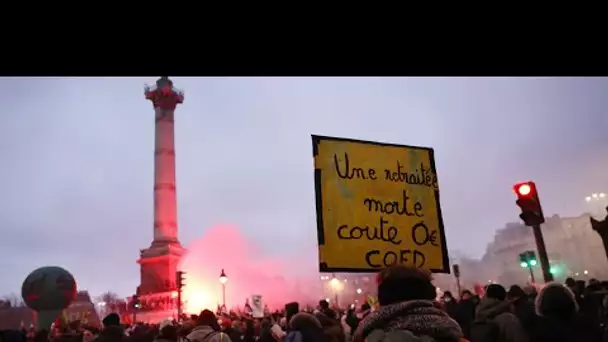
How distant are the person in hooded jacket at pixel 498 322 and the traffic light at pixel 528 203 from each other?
1.00 meters

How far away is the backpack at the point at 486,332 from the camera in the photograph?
4867 mm

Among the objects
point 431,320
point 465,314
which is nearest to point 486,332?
point 431,320

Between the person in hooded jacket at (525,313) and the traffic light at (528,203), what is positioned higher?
the traffic light at (528,203)

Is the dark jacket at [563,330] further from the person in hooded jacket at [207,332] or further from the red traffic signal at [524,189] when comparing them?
the person in hooded jacket at [207,332]

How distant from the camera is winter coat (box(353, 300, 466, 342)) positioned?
213cm

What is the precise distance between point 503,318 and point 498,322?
6 cm

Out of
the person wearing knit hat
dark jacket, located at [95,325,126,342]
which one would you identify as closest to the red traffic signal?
dark jacket, located at [95,325,126,342]

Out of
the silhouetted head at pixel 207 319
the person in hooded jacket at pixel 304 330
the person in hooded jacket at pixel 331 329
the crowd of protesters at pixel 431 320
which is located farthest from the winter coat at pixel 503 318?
the silhouetted head at pixel 207 319

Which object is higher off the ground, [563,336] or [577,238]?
[577,238]

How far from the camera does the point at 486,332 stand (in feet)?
16.1
